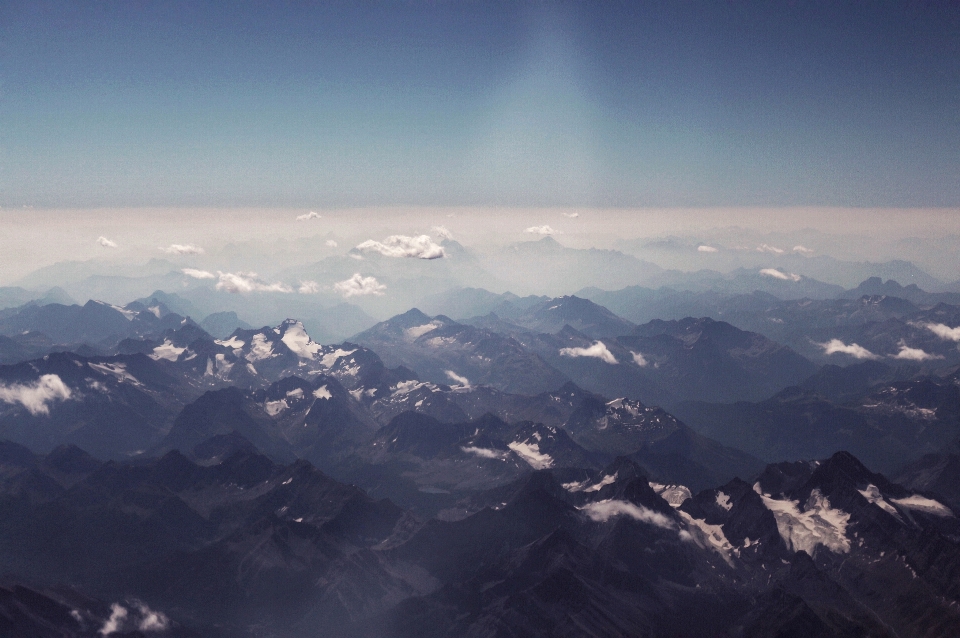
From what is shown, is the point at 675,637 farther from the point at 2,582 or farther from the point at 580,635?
the point at 2,582

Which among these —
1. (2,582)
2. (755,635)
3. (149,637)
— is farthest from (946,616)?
(2,582)

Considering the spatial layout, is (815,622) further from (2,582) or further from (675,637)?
(2,582)

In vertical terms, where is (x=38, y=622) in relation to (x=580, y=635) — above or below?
above

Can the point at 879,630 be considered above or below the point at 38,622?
below

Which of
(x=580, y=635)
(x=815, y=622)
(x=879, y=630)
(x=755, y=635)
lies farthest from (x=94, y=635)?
(x=879, y=630)

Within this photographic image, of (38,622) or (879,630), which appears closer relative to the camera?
(38,622)

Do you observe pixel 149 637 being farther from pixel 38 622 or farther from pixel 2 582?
pixel 2 582

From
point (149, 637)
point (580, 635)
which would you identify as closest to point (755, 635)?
point (580, 635)

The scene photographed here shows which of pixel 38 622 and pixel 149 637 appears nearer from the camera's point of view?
pixel 38 622
